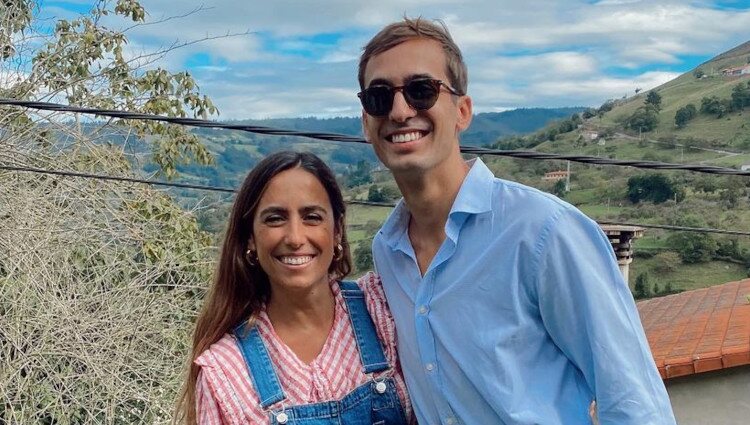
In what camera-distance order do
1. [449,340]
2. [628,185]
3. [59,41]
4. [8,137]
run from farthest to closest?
[628,185] < [59,41] < [8,137] < [449,340]

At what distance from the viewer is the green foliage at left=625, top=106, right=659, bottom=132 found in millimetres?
20102

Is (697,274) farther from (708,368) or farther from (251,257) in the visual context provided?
(251,257)

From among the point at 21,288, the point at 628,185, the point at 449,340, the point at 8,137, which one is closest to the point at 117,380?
the point at 21,288

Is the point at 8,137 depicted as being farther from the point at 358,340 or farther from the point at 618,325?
the point at 618,325

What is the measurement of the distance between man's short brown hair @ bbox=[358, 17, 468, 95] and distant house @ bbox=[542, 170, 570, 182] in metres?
6.99

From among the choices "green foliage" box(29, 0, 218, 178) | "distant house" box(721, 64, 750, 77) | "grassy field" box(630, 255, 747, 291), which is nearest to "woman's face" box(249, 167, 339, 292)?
"green foliage" box(29, 0, 218, 178)

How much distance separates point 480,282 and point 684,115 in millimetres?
22267

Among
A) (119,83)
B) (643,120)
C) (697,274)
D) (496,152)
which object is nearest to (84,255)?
(119,83)

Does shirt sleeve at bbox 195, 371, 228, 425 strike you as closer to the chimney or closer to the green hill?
the green hill

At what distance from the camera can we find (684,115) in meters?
22.1

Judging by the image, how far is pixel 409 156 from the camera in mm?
1637

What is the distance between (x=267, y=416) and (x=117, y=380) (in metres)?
3.01

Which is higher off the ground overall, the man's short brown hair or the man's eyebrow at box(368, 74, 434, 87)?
the man's short brown hair

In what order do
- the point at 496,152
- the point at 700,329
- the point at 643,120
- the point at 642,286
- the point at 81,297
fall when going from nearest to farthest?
the point at 496,152 < the point at 81,297 < the point at 700,329 < the point at 642,286 < the point at 643,120
